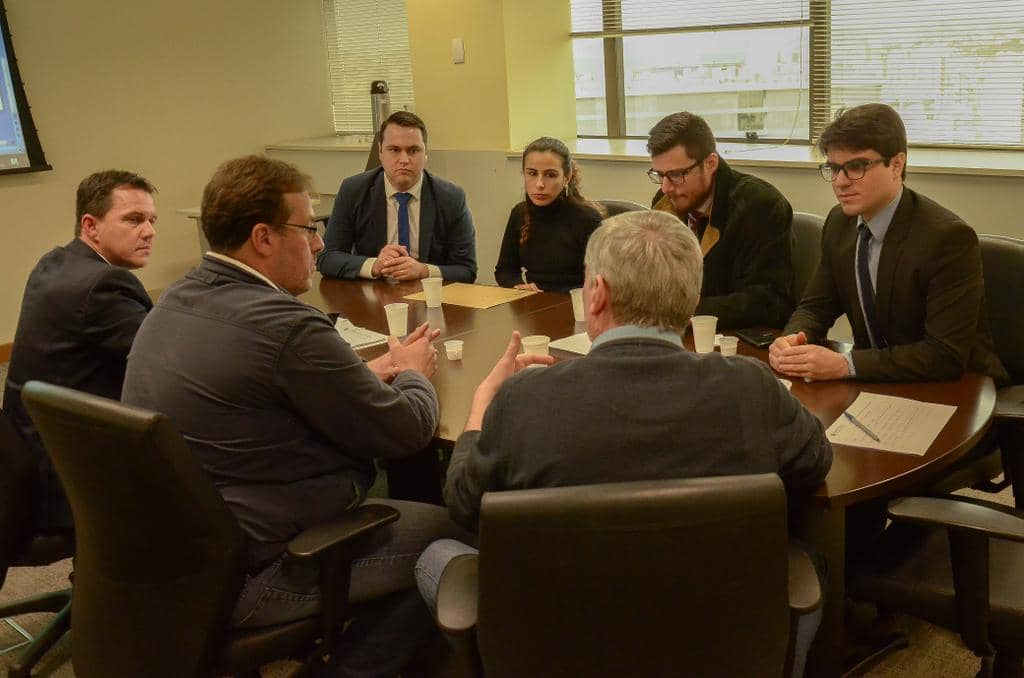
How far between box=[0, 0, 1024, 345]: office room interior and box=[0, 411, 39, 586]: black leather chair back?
3161 mm

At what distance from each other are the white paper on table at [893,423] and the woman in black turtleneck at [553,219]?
158 centimetres

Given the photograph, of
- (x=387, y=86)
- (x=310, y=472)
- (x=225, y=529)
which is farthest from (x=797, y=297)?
(x=387, y=86)

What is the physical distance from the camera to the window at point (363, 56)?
6.50m

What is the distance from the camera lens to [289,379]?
69.4 inches

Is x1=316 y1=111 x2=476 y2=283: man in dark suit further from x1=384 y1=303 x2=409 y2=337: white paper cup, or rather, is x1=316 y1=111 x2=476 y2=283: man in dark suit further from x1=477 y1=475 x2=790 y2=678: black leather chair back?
x1=477 y1=475 x2=790 y2=678: black leather chair back

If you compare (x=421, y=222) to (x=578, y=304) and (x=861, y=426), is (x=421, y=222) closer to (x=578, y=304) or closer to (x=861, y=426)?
(x=578, y=304)

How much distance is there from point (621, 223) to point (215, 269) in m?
0.84

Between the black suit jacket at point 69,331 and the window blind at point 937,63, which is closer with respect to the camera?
the black suit jacket at point 69,331

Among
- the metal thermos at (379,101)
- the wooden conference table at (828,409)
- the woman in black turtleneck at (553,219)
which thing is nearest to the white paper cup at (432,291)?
the wooden conference table at (828,409)

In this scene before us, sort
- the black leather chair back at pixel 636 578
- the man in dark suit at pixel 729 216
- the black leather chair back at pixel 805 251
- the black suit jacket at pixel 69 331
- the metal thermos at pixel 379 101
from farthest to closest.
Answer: the metal thermos at pixel 379 101 → the black leather chair back at pixel 805 251 → the man in dark suit at pixel 729 216 → the black suit jacket at pixel 69 331 → the black leather chair back at pixel 636 578

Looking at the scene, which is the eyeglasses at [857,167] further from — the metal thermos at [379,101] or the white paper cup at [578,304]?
the metal thermos at [379,101]

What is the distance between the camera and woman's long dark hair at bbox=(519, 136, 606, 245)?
3402 millimetres

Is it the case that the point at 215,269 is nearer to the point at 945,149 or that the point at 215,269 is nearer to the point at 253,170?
the point at 253,170

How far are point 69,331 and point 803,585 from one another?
1820 mm
